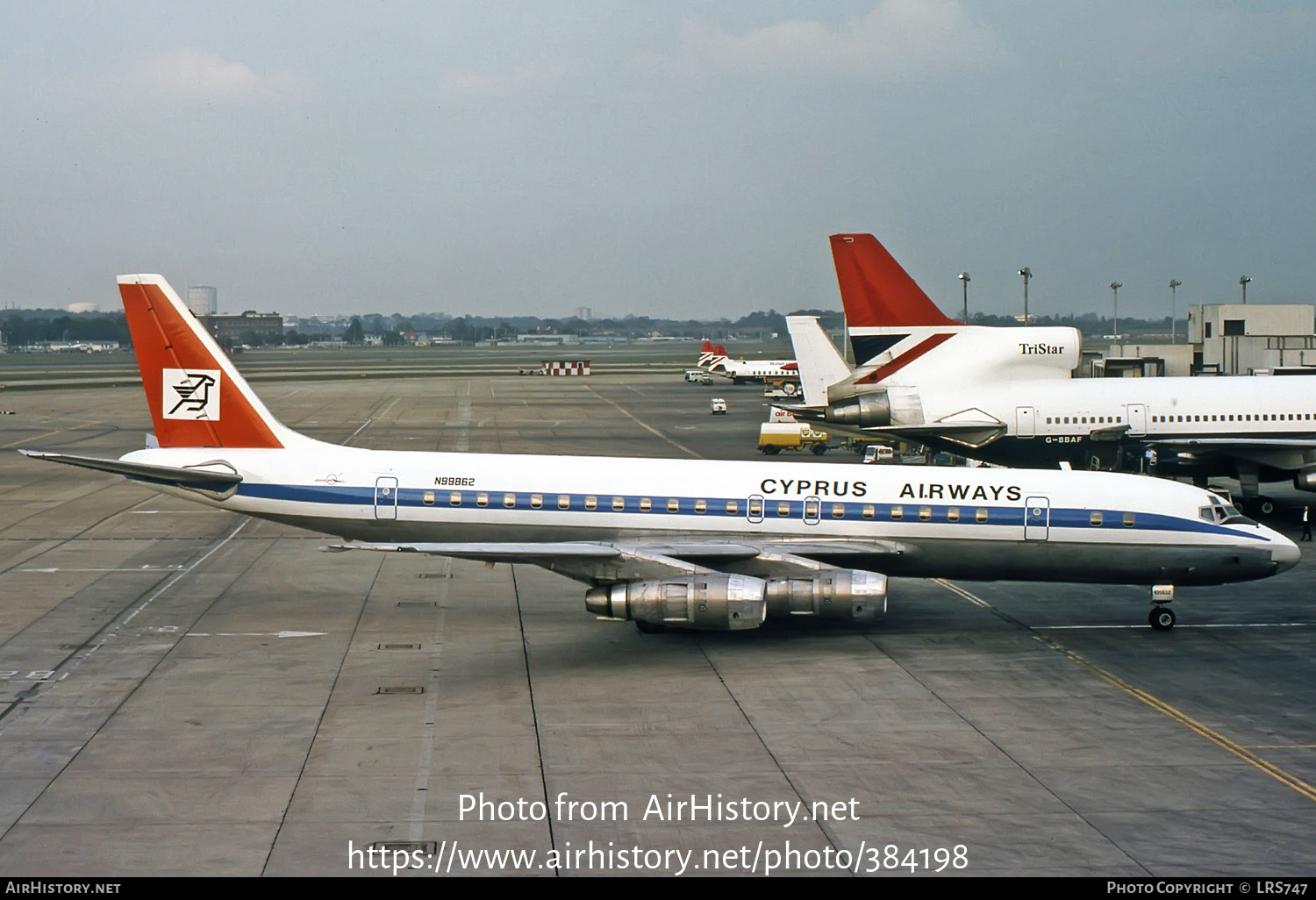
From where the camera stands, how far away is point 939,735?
75.1ft

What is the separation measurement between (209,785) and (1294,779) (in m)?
17.8

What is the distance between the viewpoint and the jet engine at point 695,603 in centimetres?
2739

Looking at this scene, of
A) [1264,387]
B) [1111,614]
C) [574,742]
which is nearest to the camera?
[574,742]

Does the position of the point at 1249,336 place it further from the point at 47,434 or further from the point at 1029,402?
the point at 47,434

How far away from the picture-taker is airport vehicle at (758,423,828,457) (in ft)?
243

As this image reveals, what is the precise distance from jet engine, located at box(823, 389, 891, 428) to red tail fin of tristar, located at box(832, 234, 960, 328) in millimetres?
3510

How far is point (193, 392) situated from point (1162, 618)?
25765 mm

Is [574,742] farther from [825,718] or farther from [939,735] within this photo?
[939,735]

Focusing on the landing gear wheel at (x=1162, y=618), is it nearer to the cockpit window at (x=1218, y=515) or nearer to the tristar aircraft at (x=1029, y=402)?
the cockpit window at (x=1218, y=515)

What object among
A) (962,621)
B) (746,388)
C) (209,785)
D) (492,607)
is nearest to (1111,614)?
(962,621)

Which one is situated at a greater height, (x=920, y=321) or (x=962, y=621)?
(x=920, y=321)

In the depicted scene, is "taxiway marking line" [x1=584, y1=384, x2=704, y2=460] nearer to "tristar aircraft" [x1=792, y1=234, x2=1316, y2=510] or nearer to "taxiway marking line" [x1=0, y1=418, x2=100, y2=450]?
"tristar aircraft" [x1=792, y1=234, x2=1316, y2=510]

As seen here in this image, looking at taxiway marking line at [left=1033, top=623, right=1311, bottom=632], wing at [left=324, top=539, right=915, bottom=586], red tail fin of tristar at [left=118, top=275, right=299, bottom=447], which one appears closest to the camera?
wing at [left=324, top=539, right=915, bottom=586]

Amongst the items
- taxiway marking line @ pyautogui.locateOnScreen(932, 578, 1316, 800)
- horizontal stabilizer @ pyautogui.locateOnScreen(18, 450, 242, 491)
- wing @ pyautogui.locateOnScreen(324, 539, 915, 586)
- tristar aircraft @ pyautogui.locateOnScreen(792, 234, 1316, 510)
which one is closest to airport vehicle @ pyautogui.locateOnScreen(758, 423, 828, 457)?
tristar aircraft @ pyautogui.locateOnScreen(792, 234, 1316, 510)
